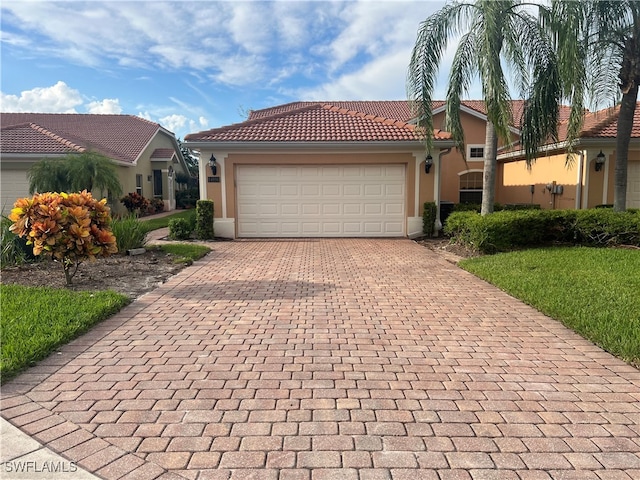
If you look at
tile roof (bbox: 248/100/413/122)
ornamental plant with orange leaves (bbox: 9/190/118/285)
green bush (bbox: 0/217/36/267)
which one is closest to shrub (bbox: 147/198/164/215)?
tile roof (bbox: 248/100/413/122)

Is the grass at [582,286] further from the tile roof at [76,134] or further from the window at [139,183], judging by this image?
the window at [139,183]

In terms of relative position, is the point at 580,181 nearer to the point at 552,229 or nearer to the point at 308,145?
the point at 552,229

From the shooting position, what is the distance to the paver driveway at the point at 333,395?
2596mm

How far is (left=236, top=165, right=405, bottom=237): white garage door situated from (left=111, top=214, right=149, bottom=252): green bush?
3.59m

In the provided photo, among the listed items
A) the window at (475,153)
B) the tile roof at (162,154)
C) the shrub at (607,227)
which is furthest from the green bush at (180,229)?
the tile roof at (162,154)

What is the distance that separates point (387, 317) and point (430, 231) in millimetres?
8368

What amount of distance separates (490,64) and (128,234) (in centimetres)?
910

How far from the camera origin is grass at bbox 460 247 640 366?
4641mm

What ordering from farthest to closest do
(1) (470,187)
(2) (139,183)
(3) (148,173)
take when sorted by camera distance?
1. (3) (148,173)
2. (2) (139,183)
3. (1) (470,187)

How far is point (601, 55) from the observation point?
10.5m

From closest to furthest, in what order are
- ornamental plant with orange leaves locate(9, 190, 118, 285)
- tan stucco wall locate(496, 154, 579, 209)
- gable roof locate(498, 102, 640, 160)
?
ornamental plant with orange leaves locate(9, 190, 118, 285) → gable roof locate(498, 102, 640, 160) → tan stucco wall locate(496, 154, 579, 209)

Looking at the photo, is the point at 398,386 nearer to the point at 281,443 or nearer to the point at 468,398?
the point at 468,398

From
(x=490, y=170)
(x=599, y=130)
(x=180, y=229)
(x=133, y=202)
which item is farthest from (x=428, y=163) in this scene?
(x=133, y=202)

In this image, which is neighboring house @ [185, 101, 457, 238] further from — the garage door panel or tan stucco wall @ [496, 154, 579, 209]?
tan stucco wall @ [496, 154, 579, 209]
